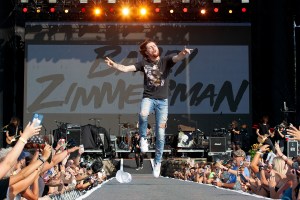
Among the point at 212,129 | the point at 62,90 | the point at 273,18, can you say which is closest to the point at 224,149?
the point at 212,129

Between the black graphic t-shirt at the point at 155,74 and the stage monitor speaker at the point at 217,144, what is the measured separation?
41.9 feet

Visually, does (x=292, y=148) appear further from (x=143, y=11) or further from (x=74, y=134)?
(x=143, y=11)

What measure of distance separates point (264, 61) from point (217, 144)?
15.7 feet

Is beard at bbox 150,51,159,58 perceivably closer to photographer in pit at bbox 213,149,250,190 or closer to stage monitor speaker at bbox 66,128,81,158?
photographer in pit at bbox 213,149,250,190

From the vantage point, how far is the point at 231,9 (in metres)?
24.9

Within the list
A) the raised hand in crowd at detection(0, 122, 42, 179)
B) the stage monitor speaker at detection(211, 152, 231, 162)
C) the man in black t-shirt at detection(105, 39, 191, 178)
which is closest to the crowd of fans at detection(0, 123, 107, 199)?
the raised hand in crowd at detection(0, 122, 42, 179)

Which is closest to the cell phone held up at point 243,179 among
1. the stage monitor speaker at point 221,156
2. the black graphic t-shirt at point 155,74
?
the black graphic t-shirt at point 155,74

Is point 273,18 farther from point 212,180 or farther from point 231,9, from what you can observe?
point 212,180

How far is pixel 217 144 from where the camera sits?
22172mm

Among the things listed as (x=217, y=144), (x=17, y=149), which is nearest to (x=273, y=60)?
(x=217, y=144)

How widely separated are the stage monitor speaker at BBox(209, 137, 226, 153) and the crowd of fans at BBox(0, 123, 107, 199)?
8528 millimetres

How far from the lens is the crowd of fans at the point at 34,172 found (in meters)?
4.86

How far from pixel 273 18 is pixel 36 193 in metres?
17.9

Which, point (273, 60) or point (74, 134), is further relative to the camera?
point (273, 60)
